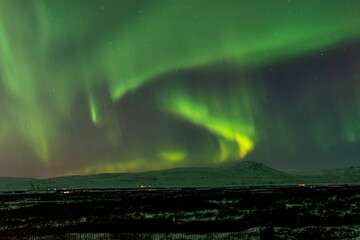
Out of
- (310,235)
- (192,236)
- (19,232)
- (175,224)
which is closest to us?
(310,235)

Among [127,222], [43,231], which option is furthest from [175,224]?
[43,231]

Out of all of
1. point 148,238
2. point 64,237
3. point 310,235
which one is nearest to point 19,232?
point 64,237

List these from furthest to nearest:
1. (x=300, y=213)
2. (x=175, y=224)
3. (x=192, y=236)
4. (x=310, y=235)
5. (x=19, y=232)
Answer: (x=300, y=213) → (x=175, y=224) → (x=19, y=232) → (x=192, y=236) → (x=310, y=235)

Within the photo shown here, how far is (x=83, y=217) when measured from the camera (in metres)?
40.2

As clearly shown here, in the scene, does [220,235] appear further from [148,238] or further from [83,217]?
[83,217]

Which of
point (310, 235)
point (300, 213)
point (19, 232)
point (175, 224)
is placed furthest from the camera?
point (300, 213)

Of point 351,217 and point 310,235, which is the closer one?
point 310,235

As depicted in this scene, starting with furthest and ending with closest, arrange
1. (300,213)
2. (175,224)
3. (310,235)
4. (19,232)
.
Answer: (300,213)
(175,224)
(19,232)
(310,235)

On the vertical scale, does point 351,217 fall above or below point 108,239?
below

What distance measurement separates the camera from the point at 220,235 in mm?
25531

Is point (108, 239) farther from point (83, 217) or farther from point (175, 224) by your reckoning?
point (83, 217)

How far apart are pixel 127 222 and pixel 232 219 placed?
9469mm

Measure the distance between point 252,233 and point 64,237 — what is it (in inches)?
491

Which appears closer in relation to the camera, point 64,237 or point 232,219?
point 64,237
